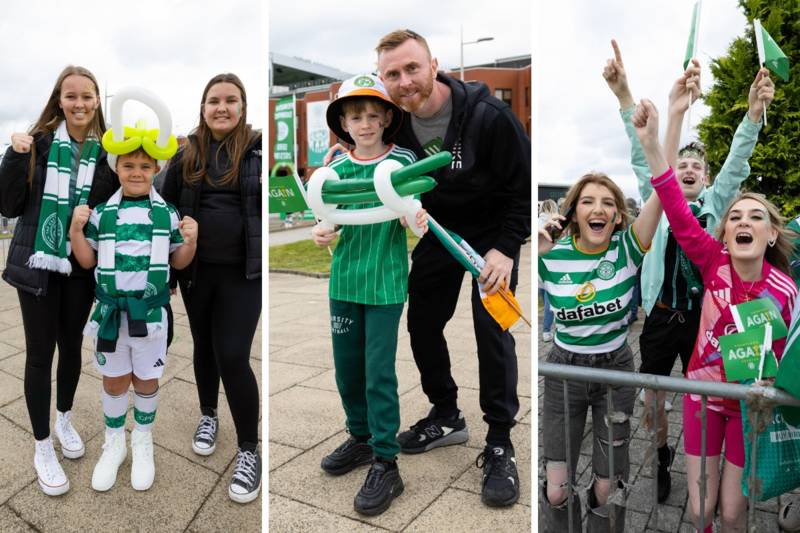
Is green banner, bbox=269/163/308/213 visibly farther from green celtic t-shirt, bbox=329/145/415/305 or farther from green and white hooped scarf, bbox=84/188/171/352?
green and white hooped scarf, bbox=84/188/171/352

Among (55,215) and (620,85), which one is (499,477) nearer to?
(620,85)

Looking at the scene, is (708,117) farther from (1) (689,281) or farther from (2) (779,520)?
(2) (779,520)

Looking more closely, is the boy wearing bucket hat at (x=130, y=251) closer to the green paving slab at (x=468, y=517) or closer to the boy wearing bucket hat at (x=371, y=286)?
the boy wearing bucket hat at (x=371, y=286)

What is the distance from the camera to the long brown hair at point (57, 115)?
246 cm

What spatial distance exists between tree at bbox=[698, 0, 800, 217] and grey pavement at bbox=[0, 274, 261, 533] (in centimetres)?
495

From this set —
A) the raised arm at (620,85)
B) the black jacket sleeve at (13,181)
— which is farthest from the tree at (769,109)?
the black jacket sleeve at (13,181)

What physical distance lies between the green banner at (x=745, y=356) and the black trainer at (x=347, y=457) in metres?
1.42

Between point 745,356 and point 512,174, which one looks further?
point 512,174

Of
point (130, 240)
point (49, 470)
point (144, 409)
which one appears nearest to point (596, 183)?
point (130, 240)

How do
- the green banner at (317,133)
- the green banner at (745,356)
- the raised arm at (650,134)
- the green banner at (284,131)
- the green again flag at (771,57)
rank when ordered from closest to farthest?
the green banner at (745,356) → the raised arm at (650,134) → the green banner at (284,131) → the green again flag at (771,57) → the green banner at (317,133)

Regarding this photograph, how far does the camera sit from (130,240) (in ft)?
8.03

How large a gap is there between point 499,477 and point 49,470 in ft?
6.04

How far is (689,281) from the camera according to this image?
2.92 m

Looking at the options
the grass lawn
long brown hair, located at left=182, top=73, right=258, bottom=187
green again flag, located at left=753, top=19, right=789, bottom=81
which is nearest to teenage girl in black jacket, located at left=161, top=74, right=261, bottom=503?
long brown hair, located at left=182, top=73, right=258, bottom=187
